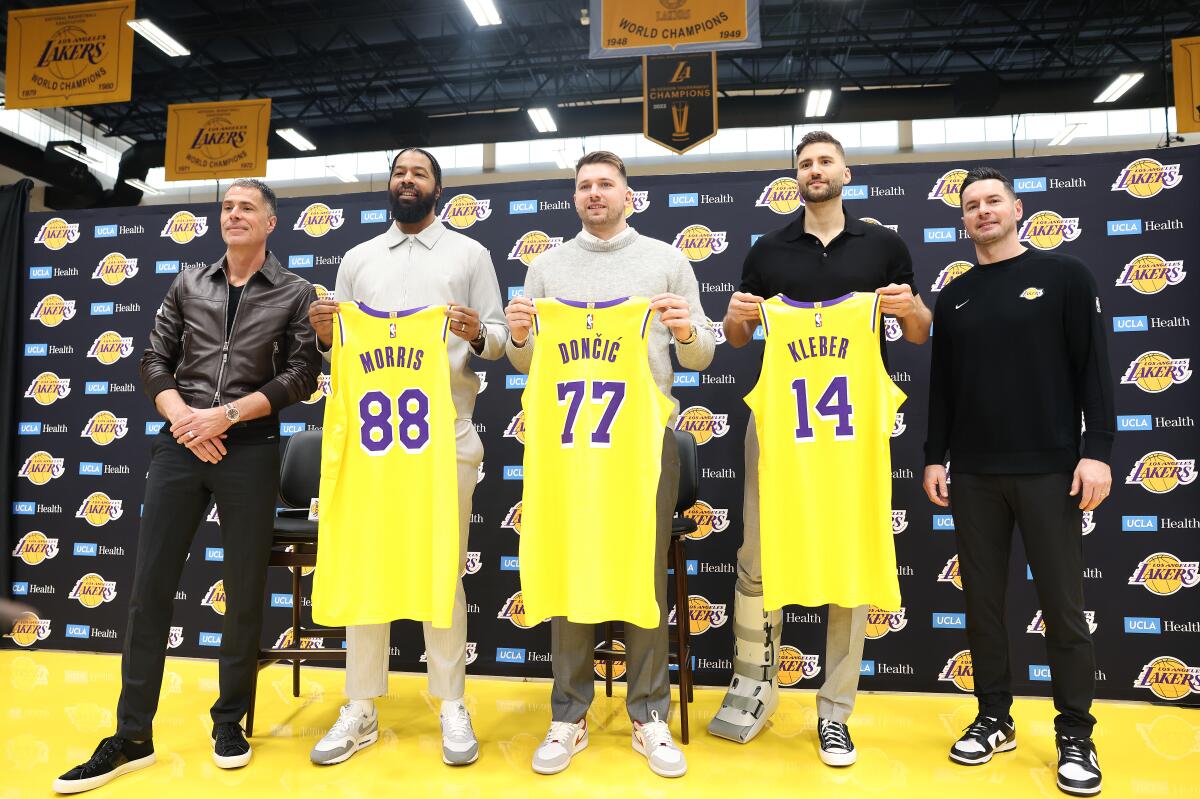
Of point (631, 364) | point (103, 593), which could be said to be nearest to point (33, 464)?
point (103, 593)

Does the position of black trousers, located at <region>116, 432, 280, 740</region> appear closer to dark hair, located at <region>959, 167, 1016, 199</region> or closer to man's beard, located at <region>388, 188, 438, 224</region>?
man's beard, located at <region>388, 188, 438, 224</region>

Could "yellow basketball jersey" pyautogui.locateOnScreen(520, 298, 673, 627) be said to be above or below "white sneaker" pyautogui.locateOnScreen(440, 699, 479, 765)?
above

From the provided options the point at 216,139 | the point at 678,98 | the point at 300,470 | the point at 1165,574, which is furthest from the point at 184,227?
the point at 1165,574

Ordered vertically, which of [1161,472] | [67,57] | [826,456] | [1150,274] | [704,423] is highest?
[67,57]

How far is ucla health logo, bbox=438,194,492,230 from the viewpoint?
414cm

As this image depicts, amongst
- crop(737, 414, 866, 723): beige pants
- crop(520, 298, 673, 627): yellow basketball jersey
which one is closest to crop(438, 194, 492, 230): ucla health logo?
crop(520, 298, 673, 627): yellow basketball jersey

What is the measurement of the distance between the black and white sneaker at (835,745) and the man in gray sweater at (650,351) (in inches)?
20.5

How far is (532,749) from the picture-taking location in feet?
8.99

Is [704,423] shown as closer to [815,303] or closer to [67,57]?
[815,303]

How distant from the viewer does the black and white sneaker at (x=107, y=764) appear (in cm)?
231

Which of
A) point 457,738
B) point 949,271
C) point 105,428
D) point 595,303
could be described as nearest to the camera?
point 595,303

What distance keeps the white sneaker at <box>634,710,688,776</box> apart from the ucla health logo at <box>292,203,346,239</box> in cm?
332

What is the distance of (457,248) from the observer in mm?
2795

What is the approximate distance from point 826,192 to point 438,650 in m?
2.24
